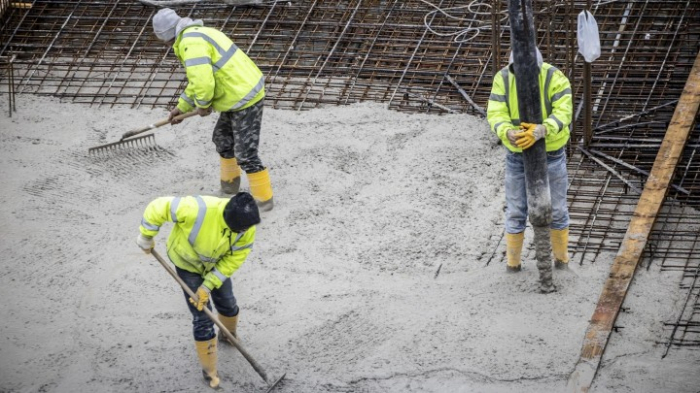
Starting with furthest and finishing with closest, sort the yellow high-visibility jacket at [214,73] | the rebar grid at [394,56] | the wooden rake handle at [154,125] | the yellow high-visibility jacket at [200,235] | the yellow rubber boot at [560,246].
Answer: the rebar grid at [394,56]
the wooden rake handle at [154,125]
the yellow high-visibility jacket at [214,73]
the yellow rubber boot at [560,246]
the yellow high-visibility jacket at [200,235]

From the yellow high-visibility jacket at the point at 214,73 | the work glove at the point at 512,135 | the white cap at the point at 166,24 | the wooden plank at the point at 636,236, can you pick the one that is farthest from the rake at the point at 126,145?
the wooden plank at the point at 636,236

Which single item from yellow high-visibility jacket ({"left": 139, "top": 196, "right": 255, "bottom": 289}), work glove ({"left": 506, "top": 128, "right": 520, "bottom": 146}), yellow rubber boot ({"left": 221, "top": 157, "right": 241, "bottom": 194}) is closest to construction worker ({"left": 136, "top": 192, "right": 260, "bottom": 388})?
yellow high-visibility jacket ({"left": 139, "top": 196, "right": 255, "bottom": 289})

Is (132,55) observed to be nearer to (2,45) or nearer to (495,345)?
(2,45)

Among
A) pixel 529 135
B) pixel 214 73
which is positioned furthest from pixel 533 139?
pixel 214 73

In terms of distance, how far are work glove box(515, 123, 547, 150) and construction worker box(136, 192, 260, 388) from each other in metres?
1.84

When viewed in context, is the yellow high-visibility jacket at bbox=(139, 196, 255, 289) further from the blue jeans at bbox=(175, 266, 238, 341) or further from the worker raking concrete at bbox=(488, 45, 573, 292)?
the worker raking concrete at bbox=(488, 45, 573, 292)

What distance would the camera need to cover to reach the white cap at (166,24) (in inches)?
330

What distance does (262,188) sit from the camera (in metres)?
8.83

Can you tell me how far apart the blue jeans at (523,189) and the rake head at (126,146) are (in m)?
3.65

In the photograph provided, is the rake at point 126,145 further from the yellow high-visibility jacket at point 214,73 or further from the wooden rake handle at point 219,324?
the wooden rake handle at point 219,324

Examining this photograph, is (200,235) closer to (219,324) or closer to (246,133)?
(219,324)

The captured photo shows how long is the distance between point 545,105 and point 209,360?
9.18 ft

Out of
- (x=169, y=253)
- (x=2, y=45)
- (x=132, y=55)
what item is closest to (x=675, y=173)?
(x=169, y=253)

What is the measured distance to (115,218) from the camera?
28.9ft
